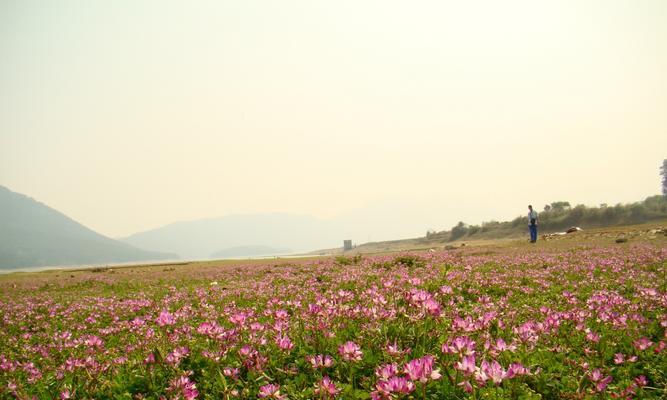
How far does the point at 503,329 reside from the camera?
5.15 m

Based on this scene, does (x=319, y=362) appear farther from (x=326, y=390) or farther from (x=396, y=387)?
(x=396, y=387)

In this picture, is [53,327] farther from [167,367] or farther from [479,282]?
[479,282]

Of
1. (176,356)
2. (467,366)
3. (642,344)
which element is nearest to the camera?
(467,366)

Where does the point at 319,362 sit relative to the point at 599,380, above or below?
above

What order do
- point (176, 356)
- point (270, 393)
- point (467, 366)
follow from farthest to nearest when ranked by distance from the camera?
point (176, 356), point (270, 393), point (467, 366)

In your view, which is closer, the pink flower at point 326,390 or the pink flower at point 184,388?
the pink flower at point 326,390

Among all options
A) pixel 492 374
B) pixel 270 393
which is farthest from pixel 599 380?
pixel 270 393

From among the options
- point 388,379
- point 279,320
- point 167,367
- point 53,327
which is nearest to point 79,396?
point 167,367

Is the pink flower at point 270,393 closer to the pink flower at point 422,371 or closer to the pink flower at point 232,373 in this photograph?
the pink flower at point 232,373

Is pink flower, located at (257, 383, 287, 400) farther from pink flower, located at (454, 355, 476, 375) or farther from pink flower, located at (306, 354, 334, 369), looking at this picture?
pink flower, located at (454, 355, 476, 375)

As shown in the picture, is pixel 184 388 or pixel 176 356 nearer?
pixel 184 388

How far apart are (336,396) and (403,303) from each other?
237 centimetres

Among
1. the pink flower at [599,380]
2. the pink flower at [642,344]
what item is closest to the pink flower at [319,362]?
the pink flower at [599,380]

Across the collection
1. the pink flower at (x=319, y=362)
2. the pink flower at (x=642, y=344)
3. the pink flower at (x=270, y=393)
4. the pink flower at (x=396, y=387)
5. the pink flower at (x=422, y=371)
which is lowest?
the pink flower at (x=642, y=344)
